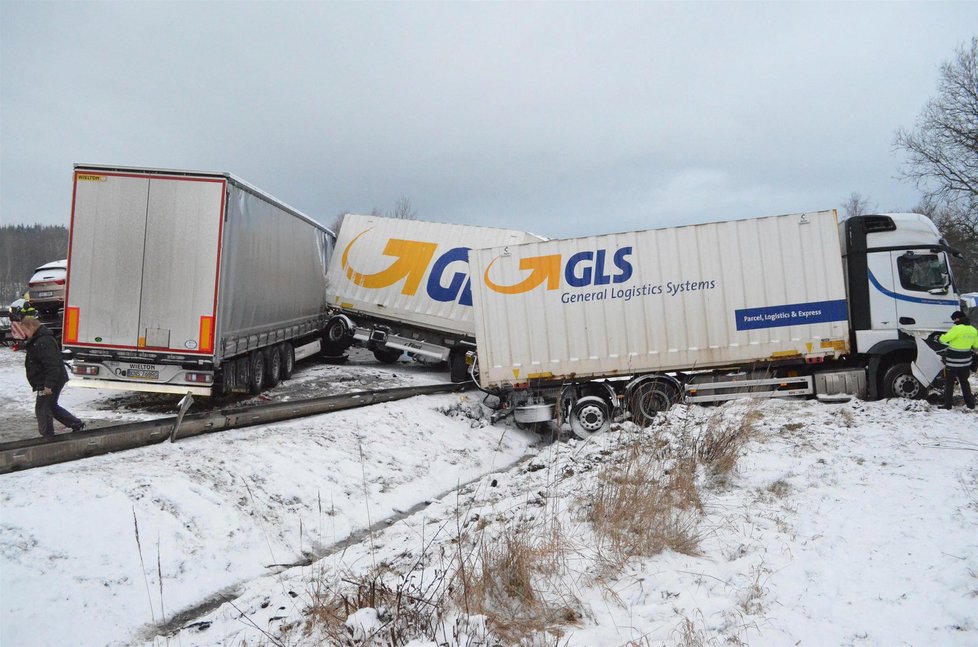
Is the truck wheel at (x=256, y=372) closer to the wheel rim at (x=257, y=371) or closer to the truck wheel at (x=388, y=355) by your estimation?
the wheel rim at (x=257, y=371)

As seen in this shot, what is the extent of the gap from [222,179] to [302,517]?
5.89 metres

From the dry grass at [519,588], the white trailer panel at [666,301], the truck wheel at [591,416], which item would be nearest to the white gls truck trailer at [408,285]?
the white trailer panel at [666,301]

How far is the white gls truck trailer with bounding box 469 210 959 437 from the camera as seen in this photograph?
9.54 meters

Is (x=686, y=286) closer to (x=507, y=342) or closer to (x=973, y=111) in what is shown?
(x=507, y=342)

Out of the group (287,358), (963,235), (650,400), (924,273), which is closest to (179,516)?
(650,400)

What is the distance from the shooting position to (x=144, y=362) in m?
9.07

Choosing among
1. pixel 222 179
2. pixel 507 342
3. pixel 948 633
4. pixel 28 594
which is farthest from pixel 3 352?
pixel 948 633

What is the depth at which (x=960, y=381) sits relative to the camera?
8555mm

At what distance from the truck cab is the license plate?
1165cm

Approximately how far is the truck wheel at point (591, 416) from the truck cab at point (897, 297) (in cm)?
443

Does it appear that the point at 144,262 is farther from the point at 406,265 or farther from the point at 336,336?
the point at 336,336

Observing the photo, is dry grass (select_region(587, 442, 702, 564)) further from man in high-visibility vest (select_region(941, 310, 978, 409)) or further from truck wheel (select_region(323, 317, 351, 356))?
truck wheel (select_region(323, 317, 351, 356))

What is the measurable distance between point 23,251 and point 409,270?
298 feet

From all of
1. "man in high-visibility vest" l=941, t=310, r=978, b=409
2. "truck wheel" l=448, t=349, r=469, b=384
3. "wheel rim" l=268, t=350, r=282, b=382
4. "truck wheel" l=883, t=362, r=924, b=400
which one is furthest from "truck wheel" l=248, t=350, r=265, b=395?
"man in high-visibility vest" l=941, t=310, r=978, b=409
